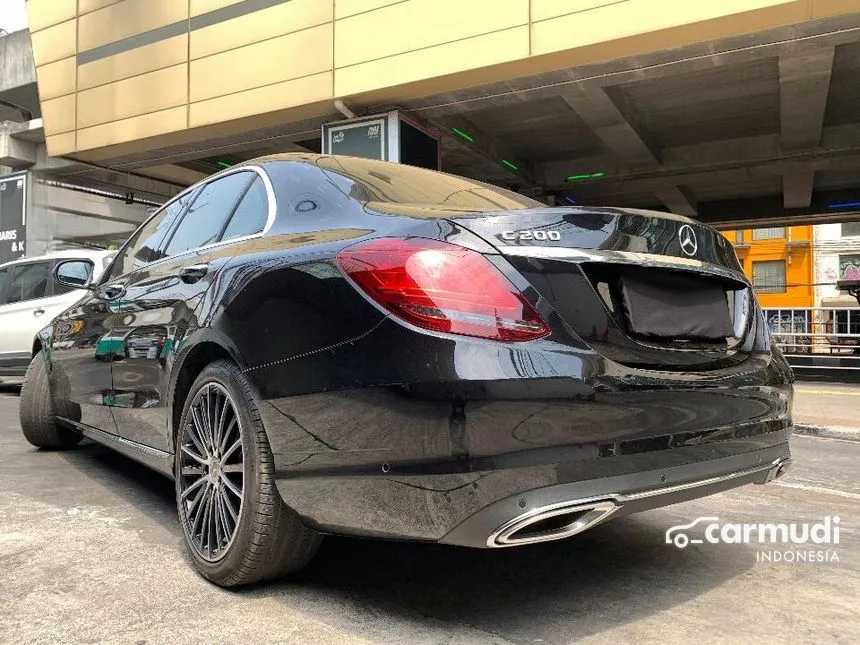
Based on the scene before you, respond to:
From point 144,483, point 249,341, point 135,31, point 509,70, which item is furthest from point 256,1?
point 249,341

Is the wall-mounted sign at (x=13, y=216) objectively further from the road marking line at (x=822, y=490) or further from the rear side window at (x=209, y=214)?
the road marking line at (x=822, y=490)

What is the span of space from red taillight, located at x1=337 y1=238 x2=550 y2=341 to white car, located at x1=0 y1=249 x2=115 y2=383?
7272 mm

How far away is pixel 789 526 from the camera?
10.7 ft

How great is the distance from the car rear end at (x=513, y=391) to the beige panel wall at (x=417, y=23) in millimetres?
8057

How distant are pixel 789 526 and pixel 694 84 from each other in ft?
34.0

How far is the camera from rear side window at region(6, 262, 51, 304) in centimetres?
877

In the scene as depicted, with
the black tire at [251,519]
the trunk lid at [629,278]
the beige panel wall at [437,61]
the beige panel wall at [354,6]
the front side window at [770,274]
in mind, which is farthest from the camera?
the front side window at [770,274]

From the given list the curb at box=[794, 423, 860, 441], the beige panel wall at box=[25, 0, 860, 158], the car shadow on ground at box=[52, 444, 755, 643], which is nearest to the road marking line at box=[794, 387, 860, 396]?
the curb at box=[794, 423, 860, 441]

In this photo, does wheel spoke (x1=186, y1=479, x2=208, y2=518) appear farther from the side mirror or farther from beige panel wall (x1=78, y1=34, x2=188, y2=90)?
beige panel wall (x1=78, y1=34, x2=188, y2=90)

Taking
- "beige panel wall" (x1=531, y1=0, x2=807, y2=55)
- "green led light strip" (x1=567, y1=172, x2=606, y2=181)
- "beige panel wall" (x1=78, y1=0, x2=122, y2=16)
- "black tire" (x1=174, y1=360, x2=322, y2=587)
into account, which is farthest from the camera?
"green led light strip" (x1=567, y1=172, x2=606, y2=181)

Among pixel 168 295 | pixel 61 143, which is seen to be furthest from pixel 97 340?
pixel 61 143

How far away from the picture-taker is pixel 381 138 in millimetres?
11188

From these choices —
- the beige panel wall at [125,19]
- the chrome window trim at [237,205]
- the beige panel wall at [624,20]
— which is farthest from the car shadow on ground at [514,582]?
the beige panel wall at [125,19]

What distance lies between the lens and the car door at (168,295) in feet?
9.04
